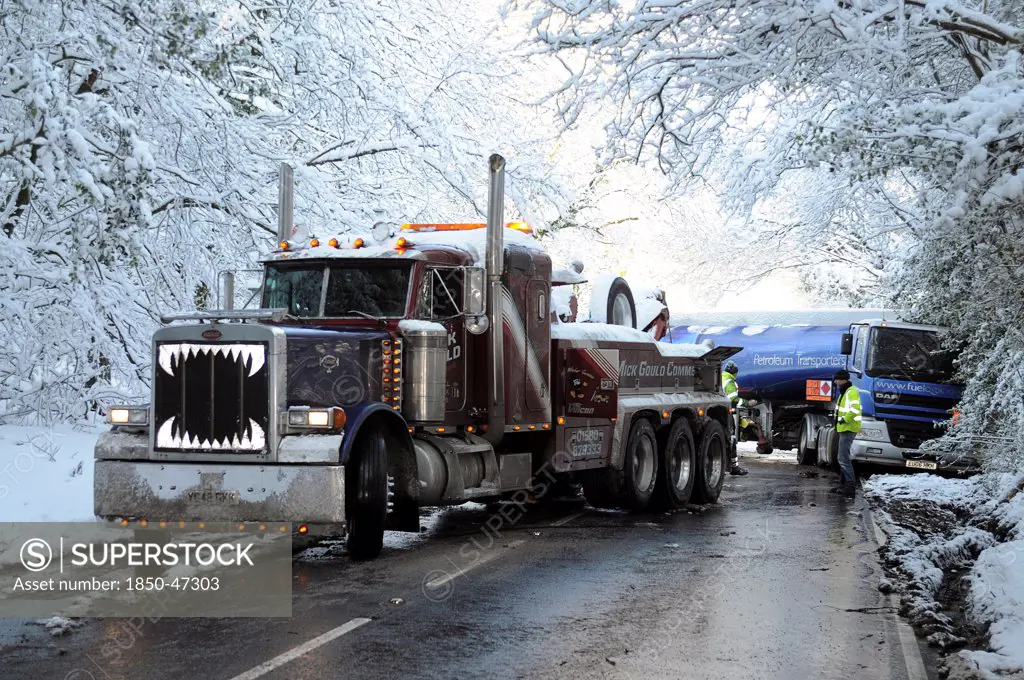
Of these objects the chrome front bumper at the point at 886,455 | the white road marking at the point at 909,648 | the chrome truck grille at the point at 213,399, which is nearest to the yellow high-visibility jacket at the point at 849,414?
the chrome front bumper at the point at 886,455

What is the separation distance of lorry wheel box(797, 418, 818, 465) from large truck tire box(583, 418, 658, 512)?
10.4m

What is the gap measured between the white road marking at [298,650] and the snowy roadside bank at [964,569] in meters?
3.47

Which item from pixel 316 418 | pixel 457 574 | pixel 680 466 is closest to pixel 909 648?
pixel 457 574

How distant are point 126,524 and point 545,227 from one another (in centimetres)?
1269

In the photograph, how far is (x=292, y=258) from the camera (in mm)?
10961

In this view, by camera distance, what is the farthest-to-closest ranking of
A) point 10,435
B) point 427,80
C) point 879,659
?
point 427,80
point 10,435
point 879,659

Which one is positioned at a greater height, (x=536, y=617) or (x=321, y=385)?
(x=321, y=385)

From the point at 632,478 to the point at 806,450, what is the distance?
11.2 meters

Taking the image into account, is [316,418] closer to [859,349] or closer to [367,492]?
[367,492]

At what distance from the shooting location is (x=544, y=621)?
7.52 metres

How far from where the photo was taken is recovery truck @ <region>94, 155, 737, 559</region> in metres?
8.92

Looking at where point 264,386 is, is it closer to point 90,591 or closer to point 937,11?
point 90,591

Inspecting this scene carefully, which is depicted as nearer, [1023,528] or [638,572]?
[638,572]

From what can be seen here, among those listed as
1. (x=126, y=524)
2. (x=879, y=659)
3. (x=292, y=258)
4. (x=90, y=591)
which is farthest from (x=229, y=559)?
(x=879, y=659)
